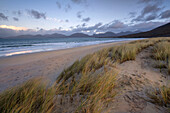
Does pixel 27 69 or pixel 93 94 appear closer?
pixel 93 94

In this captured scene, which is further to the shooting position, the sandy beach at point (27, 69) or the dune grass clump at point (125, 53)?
the dune grass clump at point (125, 53)

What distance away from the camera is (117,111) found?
108 centimetres

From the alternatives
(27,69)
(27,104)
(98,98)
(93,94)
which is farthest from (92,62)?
(27,69)

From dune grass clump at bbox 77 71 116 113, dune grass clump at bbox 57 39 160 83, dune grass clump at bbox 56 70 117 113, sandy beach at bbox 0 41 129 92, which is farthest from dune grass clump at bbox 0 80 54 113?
sandy beach at bbox 0 41 129 92

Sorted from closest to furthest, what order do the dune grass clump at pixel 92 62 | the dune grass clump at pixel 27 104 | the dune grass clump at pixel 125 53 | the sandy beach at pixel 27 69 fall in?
the dune grass clump at pixel 27 104 < the dune grass clump at pixel 92 62 < the sandy beach at pixel 27 69 < the dune grass clump at pixel 125 53

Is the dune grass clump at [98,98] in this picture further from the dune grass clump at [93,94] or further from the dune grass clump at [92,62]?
the dune grass clump at [92,62]

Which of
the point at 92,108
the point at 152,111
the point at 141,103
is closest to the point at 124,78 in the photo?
the point at 141,103

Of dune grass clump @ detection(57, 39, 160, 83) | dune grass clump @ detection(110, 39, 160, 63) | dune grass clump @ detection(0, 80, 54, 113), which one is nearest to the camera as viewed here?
dune grass clump @ detection(0, 80, 54, 113)

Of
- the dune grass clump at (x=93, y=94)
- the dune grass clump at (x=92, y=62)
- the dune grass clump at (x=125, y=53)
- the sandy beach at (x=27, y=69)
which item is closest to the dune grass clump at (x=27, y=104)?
the dune grass clump at (x=93, y=94)

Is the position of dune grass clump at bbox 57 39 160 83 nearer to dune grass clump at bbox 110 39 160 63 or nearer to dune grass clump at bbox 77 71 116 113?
dune grass clump at bbox 110 39 160 63

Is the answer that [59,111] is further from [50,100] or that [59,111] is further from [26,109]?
[26,109]

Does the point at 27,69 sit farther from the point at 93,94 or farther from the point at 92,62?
the point at 93,94

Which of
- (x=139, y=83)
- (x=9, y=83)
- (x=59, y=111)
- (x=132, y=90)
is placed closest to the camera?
(x=59, y=111)

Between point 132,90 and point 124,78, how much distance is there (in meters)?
0.41
